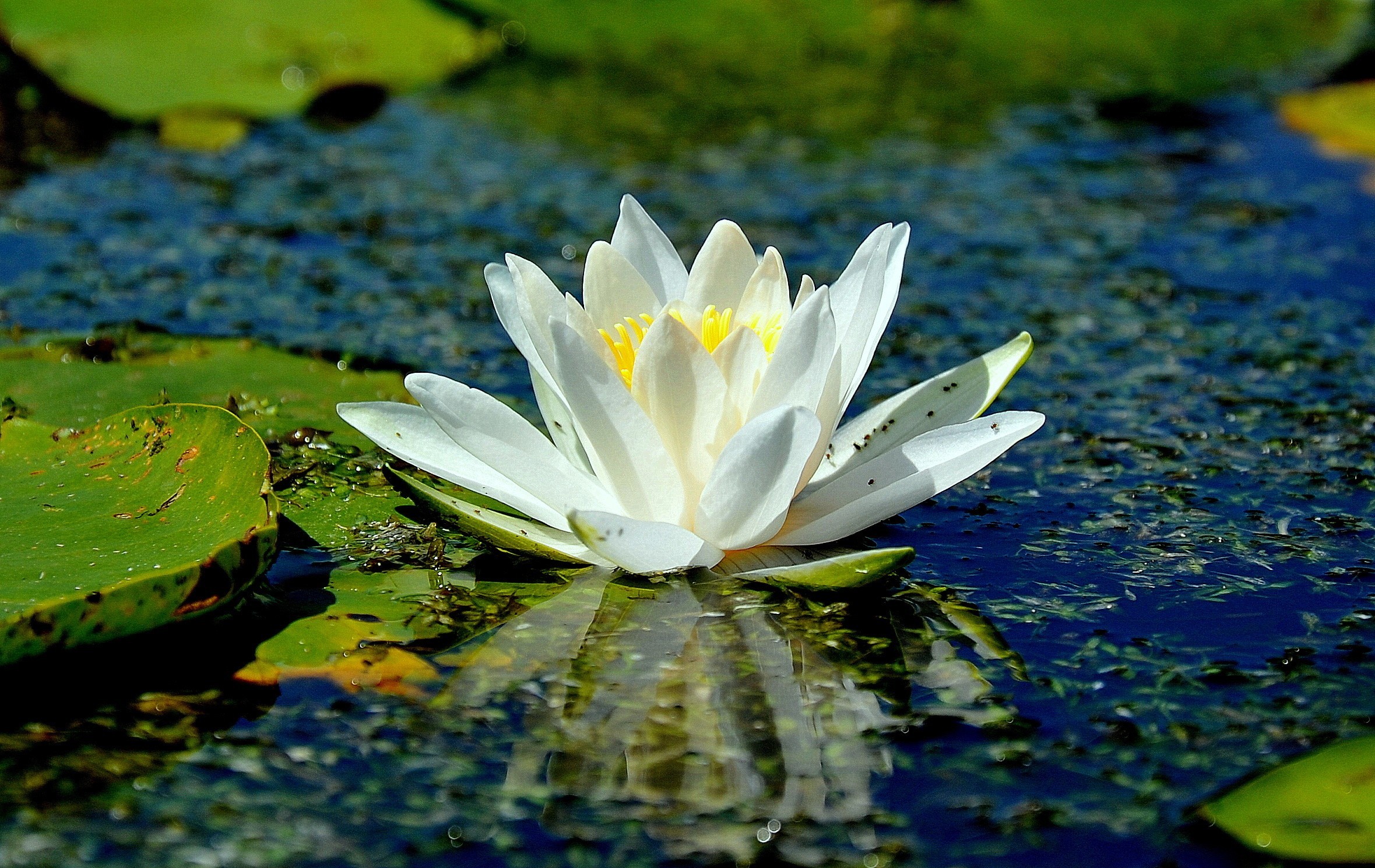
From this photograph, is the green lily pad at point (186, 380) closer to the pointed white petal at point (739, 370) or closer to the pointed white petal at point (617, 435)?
the pointed white petal at point (617, 435)

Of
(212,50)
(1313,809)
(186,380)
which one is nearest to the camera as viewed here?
(1313,809)

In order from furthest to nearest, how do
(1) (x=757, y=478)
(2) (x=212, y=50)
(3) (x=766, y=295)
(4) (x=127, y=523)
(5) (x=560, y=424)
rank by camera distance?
(2) (x=212, y=50)
(5) (x=560, y=424)
(3) (x=766, y=295)
(4) (x=127, y=523)
(1) (x=757, y=478)

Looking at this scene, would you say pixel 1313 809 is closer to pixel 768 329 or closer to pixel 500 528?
pixel 768 329

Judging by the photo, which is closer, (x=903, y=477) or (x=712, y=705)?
(x=712, y=705)

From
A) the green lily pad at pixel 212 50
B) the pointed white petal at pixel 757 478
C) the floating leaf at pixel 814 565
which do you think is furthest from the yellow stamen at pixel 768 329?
the green lily pad at pixel 212 50

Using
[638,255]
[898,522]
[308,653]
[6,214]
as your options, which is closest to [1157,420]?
[898,522]

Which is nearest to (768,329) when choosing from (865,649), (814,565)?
(814,565)
